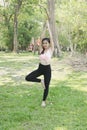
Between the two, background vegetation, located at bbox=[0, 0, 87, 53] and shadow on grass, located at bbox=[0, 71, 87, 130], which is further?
background vegetation, located at bbox=[0, 0, 87, 53]

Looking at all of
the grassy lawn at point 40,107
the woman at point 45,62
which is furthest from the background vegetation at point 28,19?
the woman at point 45,62

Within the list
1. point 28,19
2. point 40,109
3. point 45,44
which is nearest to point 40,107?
point 40,109

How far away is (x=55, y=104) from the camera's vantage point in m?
8.78

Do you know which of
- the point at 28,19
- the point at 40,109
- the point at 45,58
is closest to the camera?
the point at 40,109

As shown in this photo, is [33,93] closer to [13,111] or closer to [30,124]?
[13,111]

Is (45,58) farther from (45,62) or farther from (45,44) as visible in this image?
(45,44)

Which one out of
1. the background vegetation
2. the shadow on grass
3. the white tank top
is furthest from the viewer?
the background vegetation

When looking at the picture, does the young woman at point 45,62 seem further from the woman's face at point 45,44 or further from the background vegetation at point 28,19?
the background vegetation at point 28,19

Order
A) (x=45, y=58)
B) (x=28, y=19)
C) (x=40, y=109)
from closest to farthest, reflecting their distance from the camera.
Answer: (x=40, y=109) → (x=45, y=58) → (x=28, y=19)

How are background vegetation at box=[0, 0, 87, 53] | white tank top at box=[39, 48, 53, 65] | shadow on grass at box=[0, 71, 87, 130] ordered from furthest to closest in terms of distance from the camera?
background vegetation at box=[0, 0, 87, 53]
white tank top at box=[39, 48, 53, 65]
shadow on grass at box=[0, 71, 87, 130]

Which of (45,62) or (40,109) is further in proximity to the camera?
(45,62)

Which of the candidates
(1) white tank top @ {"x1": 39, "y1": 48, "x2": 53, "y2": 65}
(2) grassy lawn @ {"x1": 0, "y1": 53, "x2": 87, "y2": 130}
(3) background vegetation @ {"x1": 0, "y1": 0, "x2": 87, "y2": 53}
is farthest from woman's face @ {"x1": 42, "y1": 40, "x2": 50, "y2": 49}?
(3) background vegetation @ {"x1": 0, "y1": 0, "x2": 87, "y2": 53}

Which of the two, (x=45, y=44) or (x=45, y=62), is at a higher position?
(x=45, y=44)

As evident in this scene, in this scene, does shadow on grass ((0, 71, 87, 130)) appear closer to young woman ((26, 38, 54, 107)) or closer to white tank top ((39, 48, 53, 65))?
young woman ((26, 38, 54, 107))
